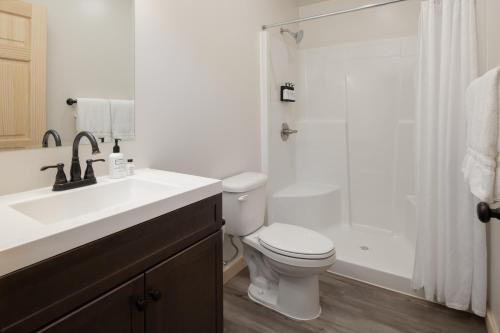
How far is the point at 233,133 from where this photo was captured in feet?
6.94

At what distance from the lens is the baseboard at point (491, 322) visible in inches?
60.5

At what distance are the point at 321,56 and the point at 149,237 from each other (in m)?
2.61

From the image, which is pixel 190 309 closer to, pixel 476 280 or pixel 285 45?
pixel 476 280

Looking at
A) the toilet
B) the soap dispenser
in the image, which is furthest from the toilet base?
the soap dispenser

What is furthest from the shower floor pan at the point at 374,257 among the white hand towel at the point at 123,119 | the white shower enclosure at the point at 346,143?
the white hand towel at the point at 123,119

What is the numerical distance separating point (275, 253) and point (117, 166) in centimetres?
96

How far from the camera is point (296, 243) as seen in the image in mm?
1726

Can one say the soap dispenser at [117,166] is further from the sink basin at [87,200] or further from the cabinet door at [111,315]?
the cabinet door at [111,315]

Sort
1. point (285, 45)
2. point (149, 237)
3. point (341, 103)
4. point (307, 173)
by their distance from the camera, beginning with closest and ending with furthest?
point (149, 237) → point (285, 45) → point (341, 103) → point (307, 173)

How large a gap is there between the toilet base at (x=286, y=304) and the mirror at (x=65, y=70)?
127 cm

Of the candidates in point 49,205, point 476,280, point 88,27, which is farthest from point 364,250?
point 88,27

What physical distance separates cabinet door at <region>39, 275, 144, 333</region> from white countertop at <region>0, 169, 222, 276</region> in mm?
180

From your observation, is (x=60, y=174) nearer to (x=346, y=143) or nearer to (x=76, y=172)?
(x=76, y=172)

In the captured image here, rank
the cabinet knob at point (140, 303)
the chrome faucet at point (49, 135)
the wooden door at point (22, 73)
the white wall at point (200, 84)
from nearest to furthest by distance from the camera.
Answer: the cabinet knob at point (140, 303) → the wooden door at point (22, 73) → the chrome faucet at point (49, 135) → the white wall at point (200, 84)
